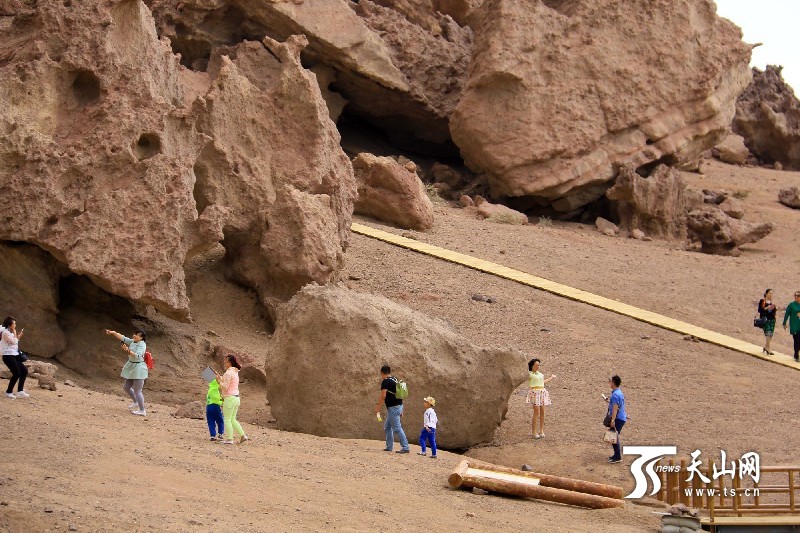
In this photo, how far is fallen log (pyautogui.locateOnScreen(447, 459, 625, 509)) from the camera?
11633 millimetres

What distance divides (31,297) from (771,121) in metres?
29.9

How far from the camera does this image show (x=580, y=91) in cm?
2816

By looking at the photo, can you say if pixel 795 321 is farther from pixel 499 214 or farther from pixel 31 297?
pixel 31 297

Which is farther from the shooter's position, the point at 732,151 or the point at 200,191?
the point at 732,151

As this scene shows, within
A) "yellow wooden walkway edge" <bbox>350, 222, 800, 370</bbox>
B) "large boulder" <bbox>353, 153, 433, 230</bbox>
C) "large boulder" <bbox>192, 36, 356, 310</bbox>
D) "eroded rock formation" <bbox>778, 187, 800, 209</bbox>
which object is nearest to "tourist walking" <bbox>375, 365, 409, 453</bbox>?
"large boulder" <bbox>192, 36, 356, 310</bbox>

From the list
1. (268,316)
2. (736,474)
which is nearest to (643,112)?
(268,316)

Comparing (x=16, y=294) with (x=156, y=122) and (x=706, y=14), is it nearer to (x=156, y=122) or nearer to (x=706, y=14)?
(x=156, y=122)

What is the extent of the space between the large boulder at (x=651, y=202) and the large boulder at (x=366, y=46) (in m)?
4.60

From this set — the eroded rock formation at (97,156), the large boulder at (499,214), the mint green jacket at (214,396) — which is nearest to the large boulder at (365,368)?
the eroded rock formation at (97,156)

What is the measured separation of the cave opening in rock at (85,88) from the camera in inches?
623

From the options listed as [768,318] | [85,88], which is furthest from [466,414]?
[768,318]

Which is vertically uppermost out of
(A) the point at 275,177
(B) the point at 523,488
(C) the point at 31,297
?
(A) the point at 275,177

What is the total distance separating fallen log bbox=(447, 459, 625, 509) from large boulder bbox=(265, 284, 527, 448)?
7.67ft

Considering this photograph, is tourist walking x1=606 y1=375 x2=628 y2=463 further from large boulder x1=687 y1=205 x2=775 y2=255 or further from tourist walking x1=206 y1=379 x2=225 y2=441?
large boulder x1=687 y1=205 x2=775 y2=255
